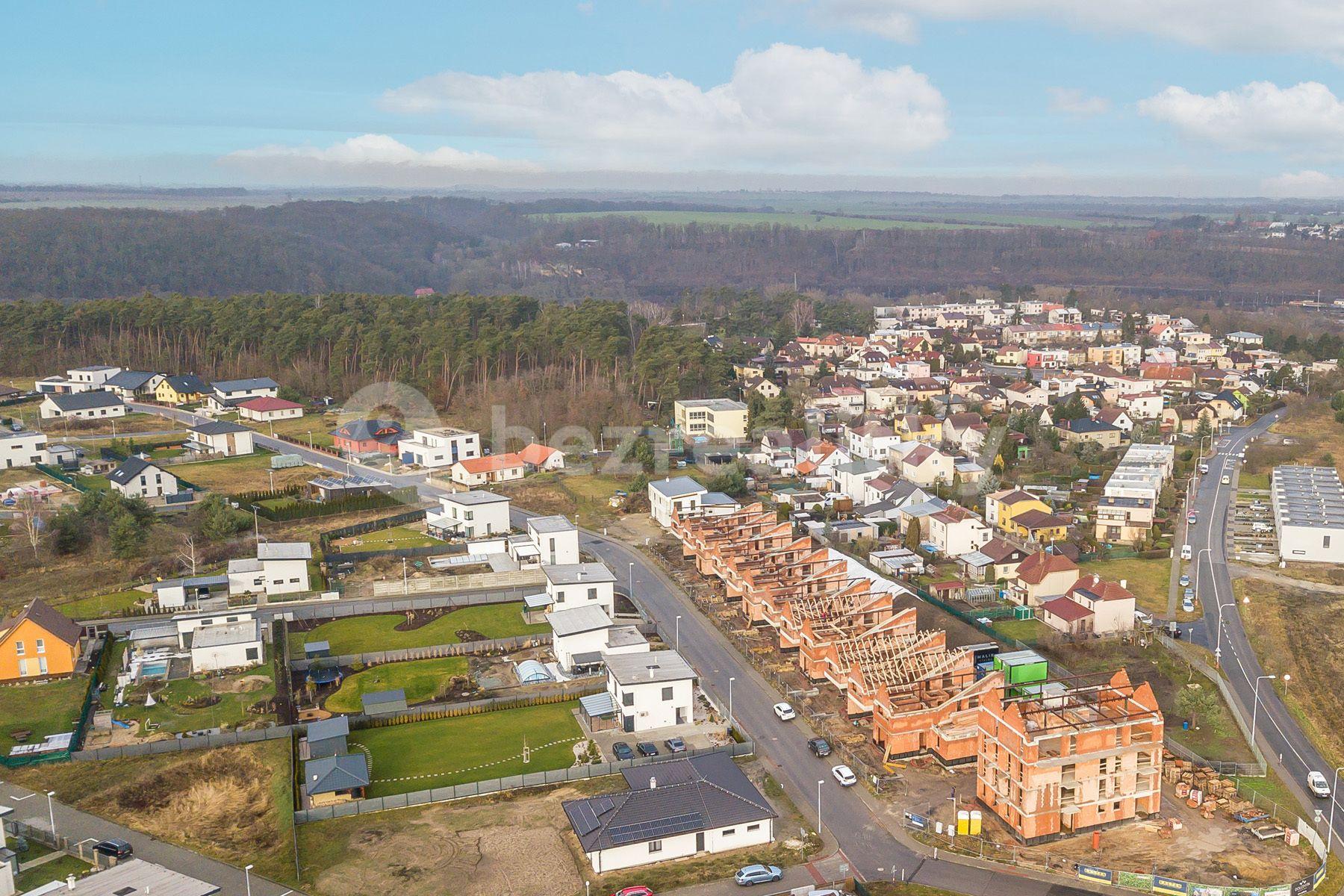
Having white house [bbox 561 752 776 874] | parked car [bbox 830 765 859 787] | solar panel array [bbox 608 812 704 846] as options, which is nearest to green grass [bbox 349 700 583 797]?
white house [bbox 561 752 776 874]

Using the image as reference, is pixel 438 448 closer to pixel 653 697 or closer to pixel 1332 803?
pixel 653 697

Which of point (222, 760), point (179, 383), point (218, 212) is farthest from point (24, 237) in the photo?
point (222, 760)

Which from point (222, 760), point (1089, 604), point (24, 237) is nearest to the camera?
point (222, 760)

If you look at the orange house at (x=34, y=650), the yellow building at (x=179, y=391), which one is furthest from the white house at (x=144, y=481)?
the yellow building at (x=179, y=391)

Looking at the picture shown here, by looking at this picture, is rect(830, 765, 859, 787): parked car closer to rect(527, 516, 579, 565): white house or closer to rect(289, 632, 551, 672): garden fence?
rect(289, 632, 551, 672): garden fence

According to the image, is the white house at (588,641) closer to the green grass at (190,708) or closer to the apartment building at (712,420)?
the green grass at (190,708)

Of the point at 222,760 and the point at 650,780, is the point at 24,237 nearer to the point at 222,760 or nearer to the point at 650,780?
the point at 222,760
